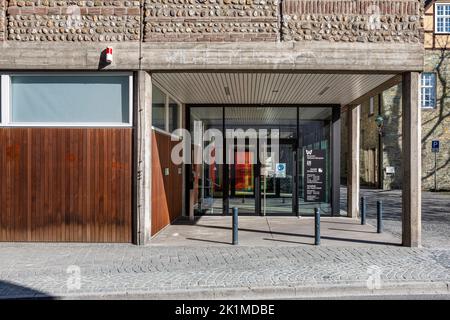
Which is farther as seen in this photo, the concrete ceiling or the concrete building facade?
the concrete ceiling

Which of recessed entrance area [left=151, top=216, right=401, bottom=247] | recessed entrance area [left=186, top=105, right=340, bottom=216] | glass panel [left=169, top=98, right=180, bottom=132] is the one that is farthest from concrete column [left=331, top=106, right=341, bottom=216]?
glass panel [left=169, top=98, right=180, bottom=132]

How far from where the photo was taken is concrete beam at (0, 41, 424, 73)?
9.23 m

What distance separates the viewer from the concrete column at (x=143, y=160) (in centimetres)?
925

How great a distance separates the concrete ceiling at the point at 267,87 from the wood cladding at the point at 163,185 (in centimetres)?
138

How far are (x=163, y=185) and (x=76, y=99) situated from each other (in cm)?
318

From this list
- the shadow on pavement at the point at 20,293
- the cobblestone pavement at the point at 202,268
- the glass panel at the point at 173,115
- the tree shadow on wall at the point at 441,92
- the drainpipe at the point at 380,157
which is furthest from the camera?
the drainpipe at the point at 380,157

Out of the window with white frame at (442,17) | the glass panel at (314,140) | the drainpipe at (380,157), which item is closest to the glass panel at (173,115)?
the glass panel at (314,140)

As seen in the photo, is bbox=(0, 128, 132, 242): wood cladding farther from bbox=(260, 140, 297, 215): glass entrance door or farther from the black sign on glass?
the black sign on glass

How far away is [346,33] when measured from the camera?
930 cm

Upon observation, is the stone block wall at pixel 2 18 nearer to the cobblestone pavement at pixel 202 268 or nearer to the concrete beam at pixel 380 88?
the cobblestone pavement at pixel 202 268

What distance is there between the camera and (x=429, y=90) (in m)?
27.2

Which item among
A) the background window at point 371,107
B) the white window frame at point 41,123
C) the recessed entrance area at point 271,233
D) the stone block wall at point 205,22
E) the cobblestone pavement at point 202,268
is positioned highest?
the background window at point 371,107

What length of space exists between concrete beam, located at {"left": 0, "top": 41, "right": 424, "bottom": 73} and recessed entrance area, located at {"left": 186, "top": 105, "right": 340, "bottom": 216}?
5.01 metres

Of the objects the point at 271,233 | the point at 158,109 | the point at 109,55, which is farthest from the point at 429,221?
the point at 109,55
